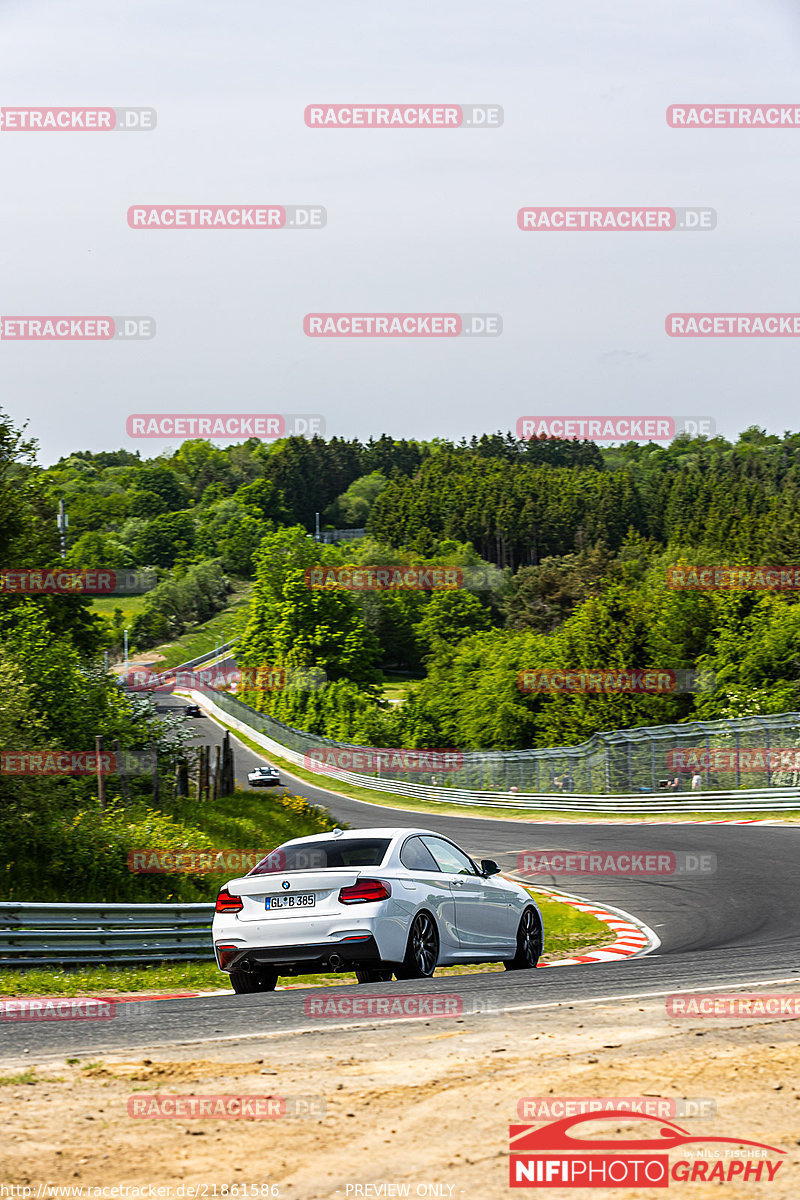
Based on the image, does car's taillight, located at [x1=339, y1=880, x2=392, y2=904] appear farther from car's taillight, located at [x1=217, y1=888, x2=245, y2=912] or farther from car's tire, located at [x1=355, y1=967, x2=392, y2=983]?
car's taillight, located at [x1=217, y1=888, x2=245, y2=912]

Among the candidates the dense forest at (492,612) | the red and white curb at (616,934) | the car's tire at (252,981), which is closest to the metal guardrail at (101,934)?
the car's tire at (252,981)

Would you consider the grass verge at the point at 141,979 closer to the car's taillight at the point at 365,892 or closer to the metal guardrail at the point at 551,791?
the car's taillight at the point at 365,892

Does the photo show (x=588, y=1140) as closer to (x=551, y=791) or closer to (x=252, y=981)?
(x=252, y=981)

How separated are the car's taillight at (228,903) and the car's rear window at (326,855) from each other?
272mm

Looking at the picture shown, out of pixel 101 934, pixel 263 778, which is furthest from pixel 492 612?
pixel 101 934

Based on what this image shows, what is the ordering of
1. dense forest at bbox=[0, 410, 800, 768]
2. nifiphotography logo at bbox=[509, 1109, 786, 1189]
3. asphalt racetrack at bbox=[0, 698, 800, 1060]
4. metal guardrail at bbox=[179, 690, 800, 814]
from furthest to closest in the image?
dense forest at bbox=[0, 410, 800, 768] < metal guardrail at bbox=[179, 690, 800, 814] < asphalt racetrack at bbox=[0, 698, 800, 1060] < nifiphotography logo at bbox=[509, 1109, 786, 1189]

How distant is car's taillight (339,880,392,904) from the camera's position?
33.6 feet

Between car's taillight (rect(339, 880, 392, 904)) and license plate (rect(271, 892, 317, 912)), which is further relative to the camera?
license plate (rect(271, 892, 317, 912))

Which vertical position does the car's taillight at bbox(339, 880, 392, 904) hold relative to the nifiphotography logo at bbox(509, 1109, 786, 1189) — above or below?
above

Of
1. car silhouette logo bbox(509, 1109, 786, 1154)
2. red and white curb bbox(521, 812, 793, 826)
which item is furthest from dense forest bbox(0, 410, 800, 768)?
car silhouette logo bbox(509, 1109, 786, 1154)

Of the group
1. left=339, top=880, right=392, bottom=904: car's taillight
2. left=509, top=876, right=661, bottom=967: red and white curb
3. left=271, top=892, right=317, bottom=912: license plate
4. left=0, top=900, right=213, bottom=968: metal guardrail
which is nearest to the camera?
left=339, top=880, right=392, bottom=904: car's taillight

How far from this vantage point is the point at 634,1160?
199 inches

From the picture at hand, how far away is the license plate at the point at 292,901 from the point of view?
34.0 feet

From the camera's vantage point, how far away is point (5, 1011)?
10.1 metres
